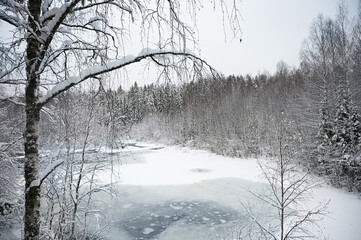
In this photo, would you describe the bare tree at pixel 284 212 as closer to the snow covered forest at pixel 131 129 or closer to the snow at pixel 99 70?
the snow covered forest at pixel 131 129

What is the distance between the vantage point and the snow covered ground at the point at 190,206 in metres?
7.21

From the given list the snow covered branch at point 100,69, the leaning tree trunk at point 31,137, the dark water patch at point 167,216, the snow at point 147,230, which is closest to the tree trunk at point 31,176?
the leaning tree trunk at point 31,137

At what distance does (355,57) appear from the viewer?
38.9 feet

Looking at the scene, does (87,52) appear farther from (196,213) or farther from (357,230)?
(357,230)

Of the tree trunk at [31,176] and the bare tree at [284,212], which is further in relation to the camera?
the bare tree at [284,212]

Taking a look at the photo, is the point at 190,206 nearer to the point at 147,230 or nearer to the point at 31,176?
the point at 147,230

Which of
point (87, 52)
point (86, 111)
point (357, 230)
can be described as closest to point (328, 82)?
point (357, 230)

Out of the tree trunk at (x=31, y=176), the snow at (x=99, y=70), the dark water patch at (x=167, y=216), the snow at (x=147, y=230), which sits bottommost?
the snow at (x=147, y=230)

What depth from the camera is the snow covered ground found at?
721 cm

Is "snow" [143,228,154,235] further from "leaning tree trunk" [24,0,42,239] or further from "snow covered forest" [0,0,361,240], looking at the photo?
"leaning tree trunk" [24,0,42,239]

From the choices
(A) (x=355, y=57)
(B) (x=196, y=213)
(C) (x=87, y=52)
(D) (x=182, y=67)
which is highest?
(A) (x=355, y=57)

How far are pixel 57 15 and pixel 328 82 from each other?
1696 cm

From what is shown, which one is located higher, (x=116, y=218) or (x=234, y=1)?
(x=234, y=1)

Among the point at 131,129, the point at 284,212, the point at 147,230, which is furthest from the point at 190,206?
the point at 131,129
